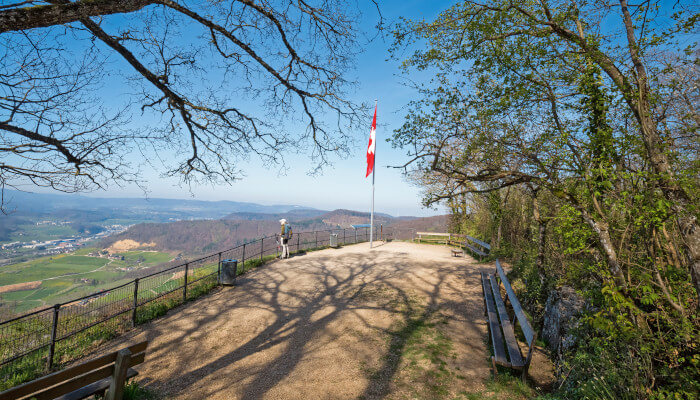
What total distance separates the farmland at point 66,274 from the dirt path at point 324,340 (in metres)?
48.2

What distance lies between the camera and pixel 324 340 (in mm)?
5797

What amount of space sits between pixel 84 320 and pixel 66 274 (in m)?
88.2

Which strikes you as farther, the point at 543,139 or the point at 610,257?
the point at 543,139

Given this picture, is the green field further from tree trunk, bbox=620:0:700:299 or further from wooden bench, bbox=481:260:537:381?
tree trunk, bbox=620:0:700:299

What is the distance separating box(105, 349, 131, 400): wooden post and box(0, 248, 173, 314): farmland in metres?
51.6

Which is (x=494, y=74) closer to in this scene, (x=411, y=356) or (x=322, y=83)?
(x=322, y=83)

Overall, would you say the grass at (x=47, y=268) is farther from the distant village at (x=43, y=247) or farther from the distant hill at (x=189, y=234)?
the distant hill at (x=189, y=234)

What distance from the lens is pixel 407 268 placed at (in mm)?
11250


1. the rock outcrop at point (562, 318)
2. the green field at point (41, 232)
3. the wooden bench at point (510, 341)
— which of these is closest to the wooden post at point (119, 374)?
the wooden bench at point (510, 341)

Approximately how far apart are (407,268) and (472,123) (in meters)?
6.64

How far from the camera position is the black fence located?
4.98 metres

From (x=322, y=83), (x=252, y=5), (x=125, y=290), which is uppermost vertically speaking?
(x=252, y=5)

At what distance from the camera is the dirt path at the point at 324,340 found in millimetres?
4262

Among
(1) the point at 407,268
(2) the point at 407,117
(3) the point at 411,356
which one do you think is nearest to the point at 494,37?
(2) the point at 407,117
